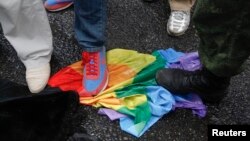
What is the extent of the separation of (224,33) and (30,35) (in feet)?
2.61

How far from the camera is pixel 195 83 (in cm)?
156

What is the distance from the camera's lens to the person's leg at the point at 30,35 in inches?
57.2

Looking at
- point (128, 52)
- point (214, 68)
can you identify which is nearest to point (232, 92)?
point (214, 68)

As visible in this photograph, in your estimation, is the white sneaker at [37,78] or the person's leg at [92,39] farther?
the white sneaker at [37,78]

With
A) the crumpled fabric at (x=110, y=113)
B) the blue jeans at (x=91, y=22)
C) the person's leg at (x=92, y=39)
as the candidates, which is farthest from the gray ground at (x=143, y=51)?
the blue jeans at (x=91, y=22)

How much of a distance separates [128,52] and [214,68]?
54cm

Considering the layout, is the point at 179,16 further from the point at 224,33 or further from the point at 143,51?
the point at 224,33

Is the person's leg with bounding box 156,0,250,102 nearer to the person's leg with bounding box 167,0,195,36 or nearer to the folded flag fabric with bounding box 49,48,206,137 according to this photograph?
the folded flag fabric with bounding box 49,48,206,137

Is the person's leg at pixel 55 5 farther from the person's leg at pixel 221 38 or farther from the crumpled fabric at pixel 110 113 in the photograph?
the person's leg at pixel 221 38

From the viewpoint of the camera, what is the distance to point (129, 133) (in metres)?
1.51

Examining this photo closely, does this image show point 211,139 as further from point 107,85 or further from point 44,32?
point 44,32

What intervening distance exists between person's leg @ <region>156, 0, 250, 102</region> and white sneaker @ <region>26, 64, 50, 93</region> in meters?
0.67

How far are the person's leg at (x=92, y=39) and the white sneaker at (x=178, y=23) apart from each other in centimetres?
44

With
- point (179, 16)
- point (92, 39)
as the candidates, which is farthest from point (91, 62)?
point (179, 16)
